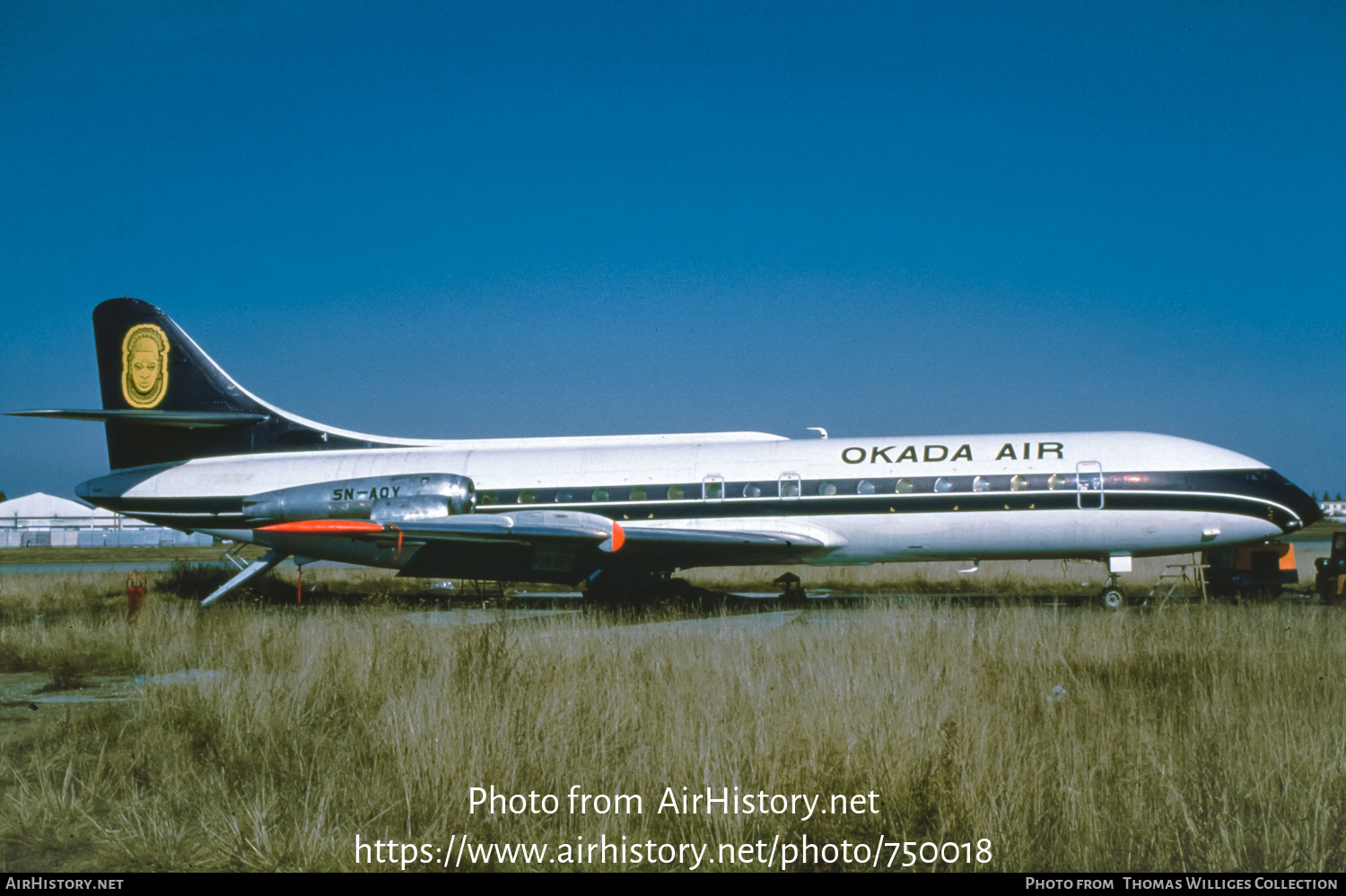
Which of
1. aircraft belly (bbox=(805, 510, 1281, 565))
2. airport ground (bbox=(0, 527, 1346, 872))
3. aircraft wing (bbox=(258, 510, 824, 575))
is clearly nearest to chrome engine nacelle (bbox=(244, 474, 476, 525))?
aircraft wing (bbox=(258, 510, 824, 575))

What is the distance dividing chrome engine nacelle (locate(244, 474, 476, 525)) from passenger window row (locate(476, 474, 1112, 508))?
1.62 meters

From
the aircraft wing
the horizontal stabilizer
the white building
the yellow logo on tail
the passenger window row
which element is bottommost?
the white building

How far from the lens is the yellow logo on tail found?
67.5 feet

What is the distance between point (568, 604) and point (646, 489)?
323 centimetres

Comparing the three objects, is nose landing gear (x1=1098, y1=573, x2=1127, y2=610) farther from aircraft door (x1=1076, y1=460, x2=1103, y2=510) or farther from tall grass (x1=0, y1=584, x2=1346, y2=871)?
tall grass (x1=0, y1=584, x2=1346, y2=871)

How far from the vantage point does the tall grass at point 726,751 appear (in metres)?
4.81

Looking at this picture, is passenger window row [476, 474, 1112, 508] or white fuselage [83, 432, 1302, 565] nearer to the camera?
white fuselage [83, 432, 1302, 565]

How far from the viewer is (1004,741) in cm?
586

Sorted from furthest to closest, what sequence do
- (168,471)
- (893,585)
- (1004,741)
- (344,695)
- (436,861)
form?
(893,585) < (168,471) < (344,695) < (1004,741) < (436,861)

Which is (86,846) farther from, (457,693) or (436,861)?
(457,693)

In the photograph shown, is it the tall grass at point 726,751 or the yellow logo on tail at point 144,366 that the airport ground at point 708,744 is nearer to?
the tall grass at point 726,751

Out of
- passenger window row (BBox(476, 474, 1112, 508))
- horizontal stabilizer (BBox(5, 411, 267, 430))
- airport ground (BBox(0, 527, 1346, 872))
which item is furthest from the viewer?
horizontal stabilizer (BBox(5, 411, 267, 430))

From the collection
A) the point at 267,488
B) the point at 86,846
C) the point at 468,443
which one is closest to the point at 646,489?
the point at 468,443

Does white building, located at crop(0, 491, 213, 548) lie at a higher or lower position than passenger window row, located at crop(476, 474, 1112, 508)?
lower
